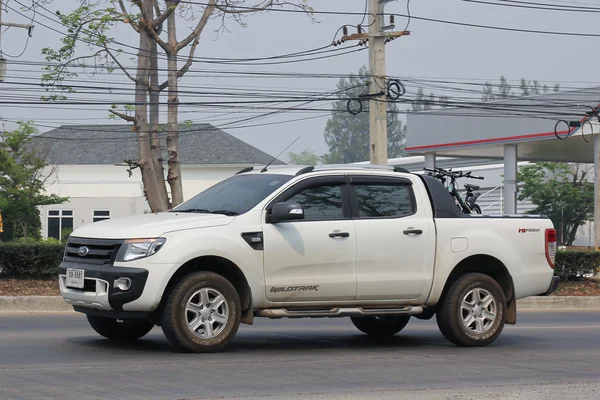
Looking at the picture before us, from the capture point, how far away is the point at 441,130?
132ft

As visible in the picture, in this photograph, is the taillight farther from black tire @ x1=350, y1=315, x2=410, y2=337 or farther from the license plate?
the license plate

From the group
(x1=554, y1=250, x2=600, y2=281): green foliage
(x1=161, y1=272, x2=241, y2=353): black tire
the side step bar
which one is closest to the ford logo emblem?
(x1=161, y1=272, x2=241, y2=353): black tire

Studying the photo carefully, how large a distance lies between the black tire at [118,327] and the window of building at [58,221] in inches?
2161

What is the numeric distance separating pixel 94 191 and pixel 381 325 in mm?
55535

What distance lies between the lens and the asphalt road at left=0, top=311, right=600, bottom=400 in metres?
7.75

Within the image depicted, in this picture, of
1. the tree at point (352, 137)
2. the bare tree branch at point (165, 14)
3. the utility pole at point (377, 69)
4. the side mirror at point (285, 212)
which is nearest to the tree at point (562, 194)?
the bare tree branch at point (165, 14)

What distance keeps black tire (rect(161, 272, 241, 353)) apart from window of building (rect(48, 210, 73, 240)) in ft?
184

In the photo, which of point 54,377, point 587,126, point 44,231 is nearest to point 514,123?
point 587,126

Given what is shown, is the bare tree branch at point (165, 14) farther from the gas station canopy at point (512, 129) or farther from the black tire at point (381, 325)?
the black tire at point (381, 325)

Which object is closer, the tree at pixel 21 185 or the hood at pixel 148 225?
the hood at pixel 148 225

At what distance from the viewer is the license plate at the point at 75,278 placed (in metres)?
9.70

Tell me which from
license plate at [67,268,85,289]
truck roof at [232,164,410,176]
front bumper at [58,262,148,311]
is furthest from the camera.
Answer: truck roof at [232,164,410,176]

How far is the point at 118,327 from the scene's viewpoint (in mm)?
10766

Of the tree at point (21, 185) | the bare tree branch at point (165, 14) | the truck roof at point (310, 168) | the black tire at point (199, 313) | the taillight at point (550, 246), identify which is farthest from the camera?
the tree at point (21, 185)
